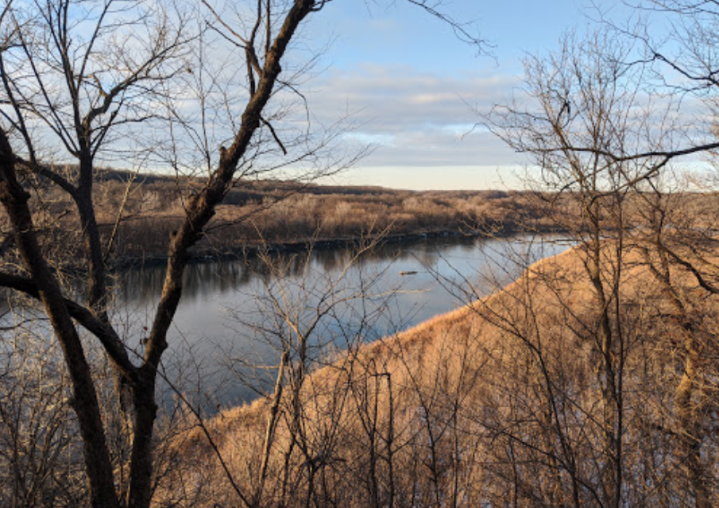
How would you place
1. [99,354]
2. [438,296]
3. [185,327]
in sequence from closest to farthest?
[99,354]
[185,327]
[438,296]

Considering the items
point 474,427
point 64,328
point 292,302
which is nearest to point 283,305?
point 292,302

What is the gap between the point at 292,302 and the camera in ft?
13.3

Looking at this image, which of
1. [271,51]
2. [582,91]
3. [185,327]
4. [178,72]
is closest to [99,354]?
[178,72]

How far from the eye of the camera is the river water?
145 inches

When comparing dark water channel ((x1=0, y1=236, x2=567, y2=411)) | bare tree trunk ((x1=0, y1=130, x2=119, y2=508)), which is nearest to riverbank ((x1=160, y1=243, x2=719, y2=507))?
dark water channel ((x1=0, y1=236, x2=567, y2=411))

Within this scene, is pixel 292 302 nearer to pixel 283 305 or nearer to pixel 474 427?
pixel 283 305

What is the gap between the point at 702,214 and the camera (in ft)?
19.0

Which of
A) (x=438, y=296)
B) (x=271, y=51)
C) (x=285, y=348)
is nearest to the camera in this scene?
(x=271, y=51)

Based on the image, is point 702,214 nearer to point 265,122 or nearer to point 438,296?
point 265,122

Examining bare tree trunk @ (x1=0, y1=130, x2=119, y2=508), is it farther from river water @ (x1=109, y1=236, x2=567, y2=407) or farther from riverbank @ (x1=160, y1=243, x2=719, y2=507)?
river water @ (x1=109, y1=236, x2=567, y2=407)

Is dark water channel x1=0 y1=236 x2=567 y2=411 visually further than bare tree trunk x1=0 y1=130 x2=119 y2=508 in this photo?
Yes

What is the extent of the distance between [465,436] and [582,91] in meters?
3.95

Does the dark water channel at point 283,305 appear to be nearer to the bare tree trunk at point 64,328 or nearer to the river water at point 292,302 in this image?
the river water at point 292,302

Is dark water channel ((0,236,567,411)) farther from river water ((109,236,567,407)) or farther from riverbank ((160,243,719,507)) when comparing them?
riverbank ((160,243,719,507))
